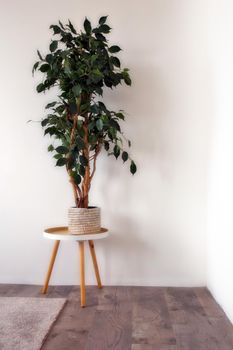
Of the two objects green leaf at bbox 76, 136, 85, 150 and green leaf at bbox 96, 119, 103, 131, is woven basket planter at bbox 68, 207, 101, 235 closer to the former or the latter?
green leaf at bbox 76, 136, 85, 150

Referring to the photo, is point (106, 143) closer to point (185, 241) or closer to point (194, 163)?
point (194, 163)

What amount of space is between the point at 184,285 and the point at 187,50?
1501 millimetres

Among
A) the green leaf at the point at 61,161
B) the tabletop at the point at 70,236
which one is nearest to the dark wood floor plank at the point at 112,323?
the tabletop at the point at 70,236

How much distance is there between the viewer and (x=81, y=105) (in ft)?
7.02

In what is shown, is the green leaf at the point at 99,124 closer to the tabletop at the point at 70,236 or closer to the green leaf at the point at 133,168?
the green leaf at the point at 133,168

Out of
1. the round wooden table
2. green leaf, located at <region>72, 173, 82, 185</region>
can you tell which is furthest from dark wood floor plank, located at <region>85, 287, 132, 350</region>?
green leaf, located at <region>72, 173, 82, 185</region>

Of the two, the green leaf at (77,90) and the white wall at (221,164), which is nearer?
the white wall at (221,164)

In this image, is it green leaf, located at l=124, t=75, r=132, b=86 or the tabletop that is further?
green leaf, located at l=124, t=75, r=132, b=86

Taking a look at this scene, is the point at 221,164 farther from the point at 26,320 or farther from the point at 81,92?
the point at 26,320

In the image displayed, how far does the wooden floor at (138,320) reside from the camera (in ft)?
5.26

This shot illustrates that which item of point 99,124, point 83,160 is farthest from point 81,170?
point 99,124

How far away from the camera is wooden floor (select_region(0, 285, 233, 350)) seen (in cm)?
160

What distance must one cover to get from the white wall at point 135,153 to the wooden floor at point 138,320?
0.18m

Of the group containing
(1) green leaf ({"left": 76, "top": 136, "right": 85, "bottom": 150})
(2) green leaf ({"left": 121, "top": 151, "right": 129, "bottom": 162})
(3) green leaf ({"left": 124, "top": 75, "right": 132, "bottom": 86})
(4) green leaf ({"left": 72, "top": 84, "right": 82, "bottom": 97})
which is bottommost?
(2) green leaf ({"left": 121, "top": 151, "right": 129, "bottom": 162})
